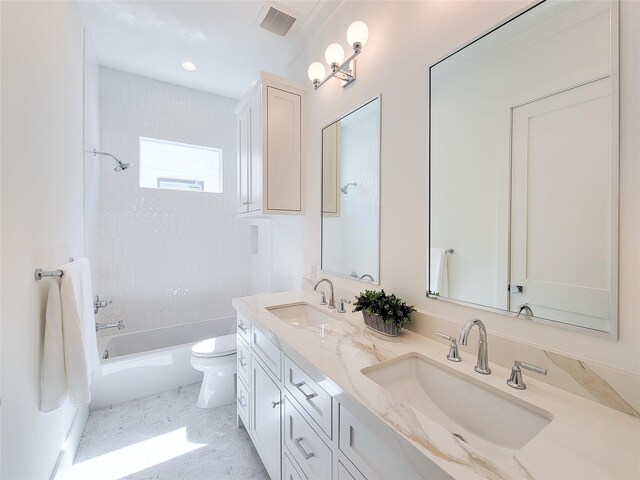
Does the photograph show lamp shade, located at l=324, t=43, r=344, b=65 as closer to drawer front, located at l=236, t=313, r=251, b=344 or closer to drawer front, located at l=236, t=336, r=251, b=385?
drawer front, located at l=236, t=313, r=251, b=344

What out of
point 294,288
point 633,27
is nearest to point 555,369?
point 633,27

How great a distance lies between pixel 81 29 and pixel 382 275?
2.67 meters

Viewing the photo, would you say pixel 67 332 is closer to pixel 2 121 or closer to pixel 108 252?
pixel 2 121

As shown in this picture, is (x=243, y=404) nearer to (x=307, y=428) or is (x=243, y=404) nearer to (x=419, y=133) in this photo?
(x=307, y=428)

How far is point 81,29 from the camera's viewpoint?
1.95m

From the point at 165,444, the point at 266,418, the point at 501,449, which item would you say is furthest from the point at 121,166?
the point at 501,449

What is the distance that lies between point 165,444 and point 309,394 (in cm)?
145

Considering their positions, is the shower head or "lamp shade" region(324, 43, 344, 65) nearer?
"lamp shade" region(324, 43, 344, 65)

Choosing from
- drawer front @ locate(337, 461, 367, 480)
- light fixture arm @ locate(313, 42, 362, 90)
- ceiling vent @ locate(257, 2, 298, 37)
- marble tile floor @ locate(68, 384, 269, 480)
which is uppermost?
ceiling vent @ locate(257, 2, 298, 37)

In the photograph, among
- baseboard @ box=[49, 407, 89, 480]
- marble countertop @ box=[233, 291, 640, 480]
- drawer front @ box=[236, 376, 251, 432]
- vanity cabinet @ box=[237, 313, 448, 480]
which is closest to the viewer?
marble countertop @ box=[233, 291, 640, 480]

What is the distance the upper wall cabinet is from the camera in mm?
1957

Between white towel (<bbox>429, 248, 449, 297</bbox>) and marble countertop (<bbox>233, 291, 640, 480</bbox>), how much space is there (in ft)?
0.71

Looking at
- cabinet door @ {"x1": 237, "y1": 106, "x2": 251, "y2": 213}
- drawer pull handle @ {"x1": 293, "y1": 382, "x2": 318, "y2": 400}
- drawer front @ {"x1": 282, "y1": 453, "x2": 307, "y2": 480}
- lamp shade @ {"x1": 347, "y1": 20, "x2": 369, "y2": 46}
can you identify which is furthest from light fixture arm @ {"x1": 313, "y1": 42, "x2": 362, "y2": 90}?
drawer front @ {"x1": 282, "y1": 453, "x2": 307, "y2": 480}

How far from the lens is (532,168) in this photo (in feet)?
2.99
